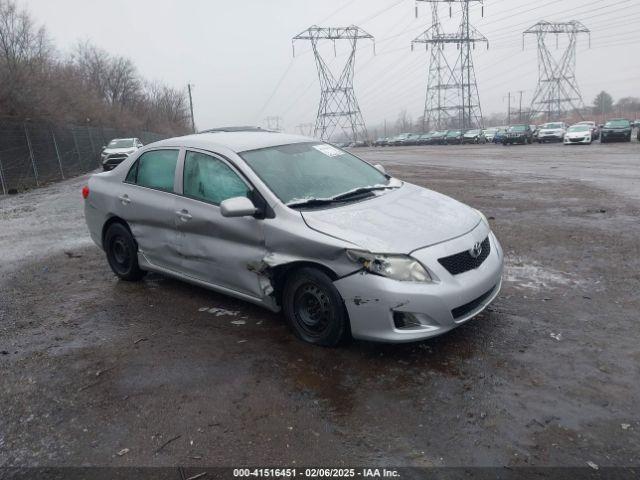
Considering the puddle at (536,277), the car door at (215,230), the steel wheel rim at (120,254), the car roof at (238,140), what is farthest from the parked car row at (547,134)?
the car door at (215,230)

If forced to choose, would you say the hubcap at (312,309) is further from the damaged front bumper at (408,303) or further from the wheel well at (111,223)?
the wheel well at (111,223)

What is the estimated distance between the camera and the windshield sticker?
5262 millimetres

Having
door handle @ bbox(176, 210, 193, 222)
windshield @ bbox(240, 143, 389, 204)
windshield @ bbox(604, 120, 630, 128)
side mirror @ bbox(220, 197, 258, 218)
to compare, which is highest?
windshield @ bbox(240, 143, 389, 204)

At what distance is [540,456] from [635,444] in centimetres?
52

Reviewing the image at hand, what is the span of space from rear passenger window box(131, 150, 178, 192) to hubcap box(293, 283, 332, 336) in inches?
75.9

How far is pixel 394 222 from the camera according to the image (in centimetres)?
394

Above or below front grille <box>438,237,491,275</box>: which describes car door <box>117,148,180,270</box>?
above

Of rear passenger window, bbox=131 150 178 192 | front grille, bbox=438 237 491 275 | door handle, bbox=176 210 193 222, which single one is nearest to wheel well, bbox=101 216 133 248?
rear passenger window, bbox=131 150 178 192

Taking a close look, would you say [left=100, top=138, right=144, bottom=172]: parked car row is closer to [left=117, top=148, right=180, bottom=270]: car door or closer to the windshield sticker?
[left=117, top=148, right=180, bottom=270]: car door

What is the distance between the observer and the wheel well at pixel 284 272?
3.80 m

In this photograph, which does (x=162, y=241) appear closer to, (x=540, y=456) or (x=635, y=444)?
(x=540, y=456)

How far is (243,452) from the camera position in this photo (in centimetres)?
281

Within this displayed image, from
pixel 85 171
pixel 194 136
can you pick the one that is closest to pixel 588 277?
pixel 194 136

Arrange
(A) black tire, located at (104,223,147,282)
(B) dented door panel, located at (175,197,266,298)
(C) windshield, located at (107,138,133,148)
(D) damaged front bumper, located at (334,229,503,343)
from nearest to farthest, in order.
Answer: (D) damaged front bumper, located at (334,229,503,343) < (B) dented door panel, located at (175,197,266,298) < (A) black tire, located at (104,223,147,282) < (C) windshield, located at (107,138,133,148)
